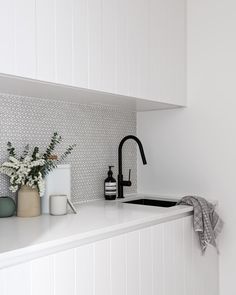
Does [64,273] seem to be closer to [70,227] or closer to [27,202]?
[70,227]

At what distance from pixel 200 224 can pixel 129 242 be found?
599 millimetres

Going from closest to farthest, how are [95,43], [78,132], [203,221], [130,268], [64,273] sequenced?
[64,273], [130,268], [95,43], [203,221], [78,132]

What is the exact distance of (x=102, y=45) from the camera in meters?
→ 1.81

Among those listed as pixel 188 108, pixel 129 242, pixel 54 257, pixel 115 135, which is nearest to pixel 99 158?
pixel 115 135

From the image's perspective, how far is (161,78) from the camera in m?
2.23

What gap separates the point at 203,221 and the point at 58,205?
83 centimetres

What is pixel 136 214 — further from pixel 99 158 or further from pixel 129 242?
pixel 99 158

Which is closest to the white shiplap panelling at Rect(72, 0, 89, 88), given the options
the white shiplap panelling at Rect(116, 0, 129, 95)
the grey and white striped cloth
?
the white shiplap panelling at Rect(116, 0, 129, 95)

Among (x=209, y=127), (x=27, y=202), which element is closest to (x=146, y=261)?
(x=27, y=202)

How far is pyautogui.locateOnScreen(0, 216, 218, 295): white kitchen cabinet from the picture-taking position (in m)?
1.28

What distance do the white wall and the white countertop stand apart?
1.22ft

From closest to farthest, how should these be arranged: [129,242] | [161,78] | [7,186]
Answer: [129,242], [7,186], [161,78]

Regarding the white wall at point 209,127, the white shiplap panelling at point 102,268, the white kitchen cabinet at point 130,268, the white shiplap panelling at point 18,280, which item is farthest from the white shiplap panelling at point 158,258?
the white shiplap panelling at point 18,280

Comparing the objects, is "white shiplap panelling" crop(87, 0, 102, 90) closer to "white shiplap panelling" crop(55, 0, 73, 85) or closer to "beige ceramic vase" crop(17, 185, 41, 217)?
"white shiplap panelling" crop(55, 0, 73, 85)
